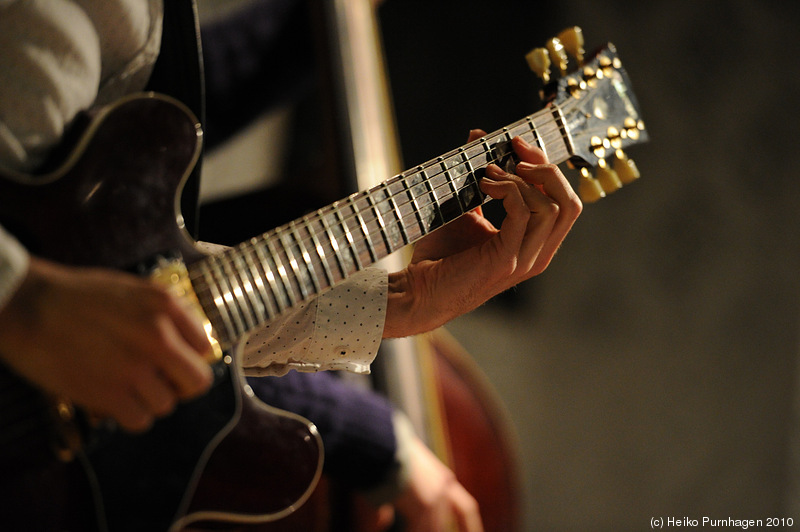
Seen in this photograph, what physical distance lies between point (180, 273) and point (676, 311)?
1.41 metres

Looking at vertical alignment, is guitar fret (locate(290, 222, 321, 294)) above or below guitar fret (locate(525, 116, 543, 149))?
below

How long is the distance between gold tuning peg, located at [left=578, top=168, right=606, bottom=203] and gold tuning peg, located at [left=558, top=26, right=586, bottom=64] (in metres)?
0.10

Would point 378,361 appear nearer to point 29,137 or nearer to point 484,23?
point 29,137

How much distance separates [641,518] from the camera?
1.47m

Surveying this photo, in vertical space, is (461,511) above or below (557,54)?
below

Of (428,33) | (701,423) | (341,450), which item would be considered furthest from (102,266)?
(701,423)

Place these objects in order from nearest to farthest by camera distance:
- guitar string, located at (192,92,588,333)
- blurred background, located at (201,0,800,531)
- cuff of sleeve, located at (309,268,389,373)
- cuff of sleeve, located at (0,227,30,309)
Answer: cuff of sleeve, located at (0,227,30,309)
guitar string, located at (192,92,588,333)
cuff of sleeve, located at (309,268,389,373)
blurred background, located at (201,0,800,531)

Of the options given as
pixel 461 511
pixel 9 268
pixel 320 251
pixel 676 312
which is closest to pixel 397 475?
pixel 461 511

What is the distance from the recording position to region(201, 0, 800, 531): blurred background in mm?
1432

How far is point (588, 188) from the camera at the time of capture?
0.50 m

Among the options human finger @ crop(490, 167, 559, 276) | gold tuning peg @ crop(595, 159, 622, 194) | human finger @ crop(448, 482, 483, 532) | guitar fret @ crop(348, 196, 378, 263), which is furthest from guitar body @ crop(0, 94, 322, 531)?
human finger @ crop(448, 482, 483, 532)

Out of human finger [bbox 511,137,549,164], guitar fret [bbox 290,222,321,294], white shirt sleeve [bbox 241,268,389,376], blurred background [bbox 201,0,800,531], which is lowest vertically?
blurred background [bbox 201,0,800,531]

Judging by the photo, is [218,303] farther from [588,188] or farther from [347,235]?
[588,188]

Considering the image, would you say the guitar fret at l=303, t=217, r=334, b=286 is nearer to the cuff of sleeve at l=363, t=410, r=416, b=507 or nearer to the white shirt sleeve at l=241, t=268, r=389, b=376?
the white shirt sleeve at l=241, t=268, r=389, b=376
